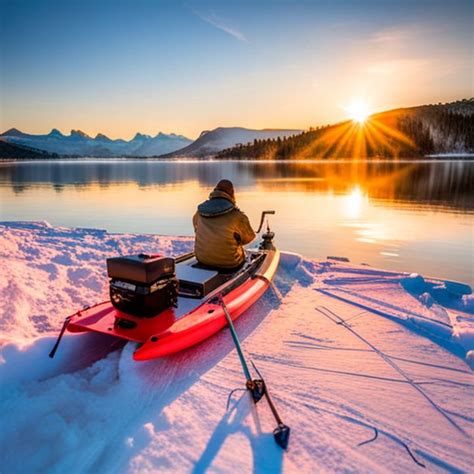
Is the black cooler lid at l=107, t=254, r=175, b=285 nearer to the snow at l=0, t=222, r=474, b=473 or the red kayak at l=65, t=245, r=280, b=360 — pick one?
the red kayak at l=65, t=245, r=280, b=360

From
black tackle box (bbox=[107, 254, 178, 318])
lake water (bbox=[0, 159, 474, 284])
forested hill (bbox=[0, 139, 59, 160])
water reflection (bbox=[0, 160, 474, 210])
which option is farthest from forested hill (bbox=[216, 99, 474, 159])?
black tackle box (bbox=[107, 254, 178, 318])

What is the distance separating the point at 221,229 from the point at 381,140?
154 m

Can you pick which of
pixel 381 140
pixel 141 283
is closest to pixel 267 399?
pixel 141 283

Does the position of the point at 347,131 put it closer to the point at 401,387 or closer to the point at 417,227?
the point at 417,227

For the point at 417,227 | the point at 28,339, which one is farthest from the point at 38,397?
the point at 417,227

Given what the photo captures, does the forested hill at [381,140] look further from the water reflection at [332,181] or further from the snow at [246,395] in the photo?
the snow at [246,395]

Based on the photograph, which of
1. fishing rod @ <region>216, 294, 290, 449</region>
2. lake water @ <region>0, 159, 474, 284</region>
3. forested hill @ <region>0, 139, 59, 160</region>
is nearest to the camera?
fishing rod @ <region>216, 294, 290, 449</region>

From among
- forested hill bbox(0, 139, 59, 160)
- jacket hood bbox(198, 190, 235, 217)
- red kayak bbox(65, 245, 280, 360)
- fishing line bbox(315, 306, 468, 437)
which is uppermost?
forested hill bbox(0, 139, 59, 160)

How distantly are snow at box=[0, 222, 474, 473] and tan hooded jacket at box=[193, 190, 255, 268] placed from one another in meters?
1.07

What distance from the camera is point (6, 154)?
187 m

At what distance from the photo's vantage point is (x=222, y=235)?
220 inches

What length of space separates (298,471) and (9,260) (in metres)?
6.11

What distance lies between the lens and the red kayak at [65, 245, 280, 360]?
4051mm

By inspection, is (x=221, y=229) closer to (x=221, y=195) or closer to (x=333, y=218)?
(x=221, y=195)
